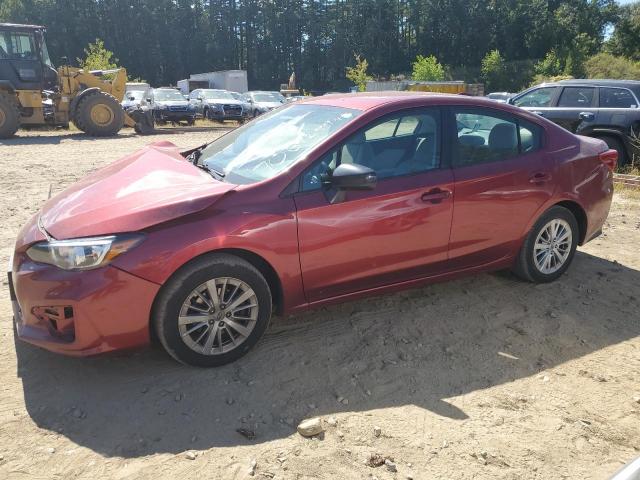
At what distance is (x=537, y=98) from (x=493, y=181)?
22.4 ft

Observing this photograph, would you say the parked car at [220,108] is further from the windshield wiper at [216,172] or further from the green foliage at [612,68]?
the green foliage at [612,68]

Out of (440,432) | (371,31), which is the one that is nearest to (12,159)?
(440,432)

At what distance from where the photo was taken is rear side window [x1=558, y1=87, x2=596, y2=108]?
9.24m

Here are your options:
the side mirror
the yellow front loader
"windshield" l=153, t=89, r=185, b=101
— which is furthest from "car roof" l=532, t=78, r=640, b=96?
"windshield" l=153, t=89, r=185, b=101

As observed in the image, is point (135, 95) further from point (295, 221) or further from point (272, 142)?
point (295, 221)

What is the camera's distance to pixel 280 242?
10.8 feet

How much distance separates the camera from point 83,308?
9.51ft

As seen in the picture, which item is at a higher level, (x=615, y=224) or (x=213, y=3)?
(x=213, y=3)

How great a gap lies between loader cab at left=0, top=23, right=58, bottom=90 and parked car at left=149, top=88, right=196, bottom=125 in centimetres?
641

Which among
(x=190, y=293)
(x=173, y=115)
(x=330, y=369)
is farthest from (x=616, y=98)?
(x=173, y=115)

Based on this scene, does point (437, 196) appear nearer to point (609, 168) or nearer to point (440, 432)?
point (440, 432)

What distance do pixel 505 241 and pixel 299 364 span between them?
1.95 m

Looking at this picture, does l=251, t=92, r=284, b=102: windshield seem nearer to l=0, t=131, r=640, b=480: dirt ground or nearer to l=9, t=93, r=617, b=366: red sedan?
l=9, t=93, r=617, b=366: red sedan

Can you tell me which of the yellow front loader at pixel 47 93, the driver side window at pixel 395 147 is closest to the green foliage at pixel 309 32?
the yellow front loader at pixel 47 93
